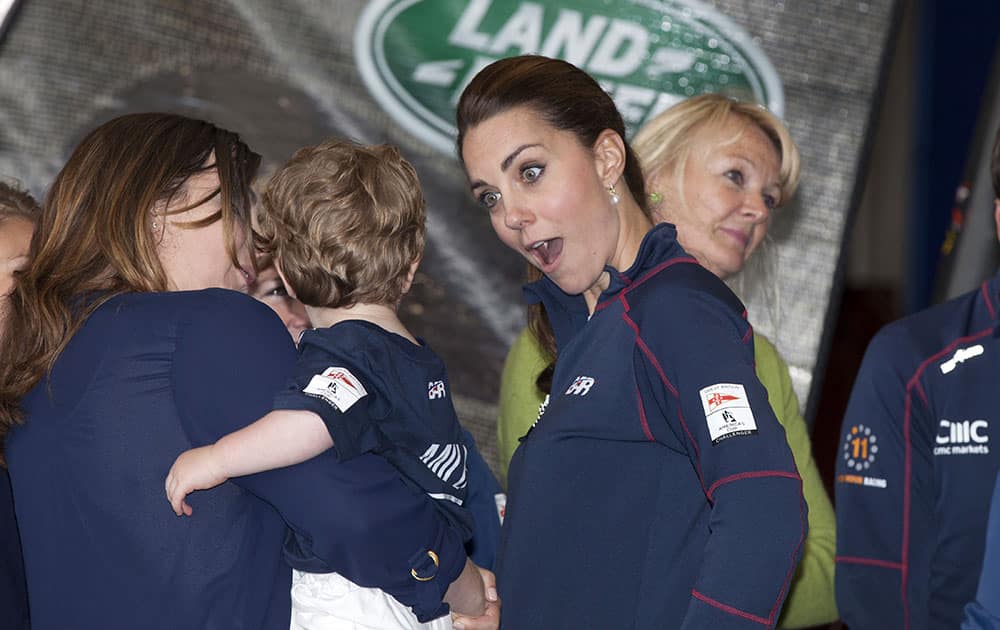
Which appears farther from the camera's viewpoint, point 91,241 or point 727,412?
point 91,241

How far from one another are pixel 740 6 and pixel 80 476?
2.17m

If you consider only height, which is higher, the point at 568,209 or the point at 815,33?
the point at 815,33

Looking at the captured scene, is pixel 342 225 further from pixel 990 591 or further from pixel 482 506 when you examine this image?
pixel 990 591

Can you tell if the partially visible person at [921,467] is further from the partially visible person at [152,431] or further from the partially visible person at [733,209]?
the partially visible person at [152,431]

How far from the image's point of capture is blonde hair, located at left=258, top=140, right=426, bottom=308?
1739mm

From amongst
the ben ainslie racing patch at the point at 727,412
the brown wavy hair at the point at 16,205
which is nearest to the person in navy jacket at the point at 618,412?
the ben ainslie racing patch at the point at 727,412

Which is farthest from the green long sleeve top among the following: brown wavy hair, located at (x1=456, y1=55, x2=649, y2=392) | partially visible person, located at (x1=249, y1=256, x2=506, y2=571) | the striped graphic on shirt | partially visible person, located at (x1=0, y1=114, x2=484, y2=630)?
partially visible person, located at (x1=0, y1=114, x2=484, y2=630)

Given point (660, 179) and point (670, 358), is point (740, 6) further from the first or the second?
point (670, 358)

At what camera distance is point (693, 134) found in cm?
239

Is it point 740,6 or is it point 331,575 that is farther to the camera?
point 740,6

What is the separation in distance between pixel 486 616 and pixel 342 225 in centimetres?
63

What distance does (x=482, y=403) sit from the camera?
3217 mm

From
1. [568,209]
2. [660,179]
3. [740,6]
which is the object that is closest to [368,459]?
[568,209]

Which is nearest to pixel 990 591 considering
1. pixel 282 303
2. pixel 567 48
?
pixel 282 303
